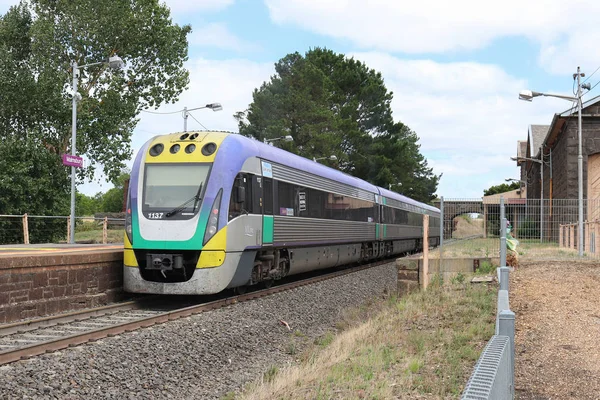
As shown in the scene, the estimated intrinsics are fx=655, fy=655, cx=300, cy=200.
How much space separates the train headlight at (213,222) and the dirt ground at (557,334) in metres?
5.14

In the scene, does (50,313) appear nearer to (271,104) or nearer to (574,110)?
(574,110)

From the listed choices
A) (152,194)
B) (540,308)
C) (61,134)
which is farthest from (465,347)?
(61,134)

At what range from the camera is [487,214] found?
53.3 feet

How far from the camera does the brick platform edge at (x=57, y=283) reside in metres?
9.82

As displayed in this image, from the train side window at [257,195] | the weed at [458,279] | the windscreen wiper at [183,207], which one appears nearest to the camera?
the windscreen wiper at [183,207]

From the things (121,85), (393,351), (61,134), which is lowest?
(393,351)

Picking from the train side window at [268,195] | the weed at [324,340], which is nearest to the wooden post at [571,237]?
the train side window at [268,195]

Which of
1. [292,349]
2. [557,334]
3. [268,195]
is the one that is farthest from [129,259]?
[557,334]

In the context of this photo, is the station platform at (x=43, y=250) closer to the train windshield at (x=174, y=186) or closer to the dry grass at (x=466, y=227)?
the train windshield at (x=174, y=186)

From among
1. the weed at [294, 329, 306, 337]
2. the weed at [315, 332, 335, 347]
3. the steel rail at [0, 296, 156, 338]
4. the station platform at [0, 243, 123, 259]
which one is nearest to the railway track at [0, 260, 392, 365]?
the steel rail at [0, 296, 156, 338]

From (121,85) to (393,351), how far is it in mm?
28676

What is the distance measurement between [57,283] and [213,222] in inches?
109

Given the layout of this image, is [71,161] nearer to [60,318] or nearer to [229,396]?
[60,318]

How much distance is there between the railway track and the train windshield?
1.78m
